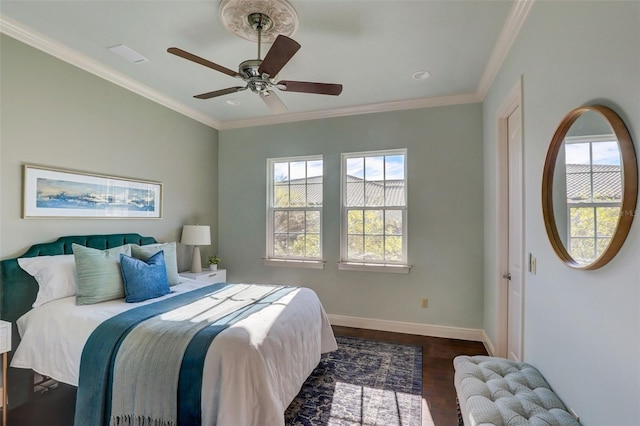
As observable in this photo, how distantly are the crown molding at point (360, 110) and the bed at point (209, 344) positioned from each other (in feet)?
7.94

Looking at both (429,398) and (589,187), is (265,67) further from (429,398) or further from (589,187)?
(429,398)

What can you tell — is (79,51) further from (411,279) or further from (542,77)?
(411,279)

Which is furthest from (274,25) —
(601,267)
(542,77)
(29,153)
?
(601,267)

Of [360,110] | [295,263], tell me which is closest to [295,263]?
[295,263]

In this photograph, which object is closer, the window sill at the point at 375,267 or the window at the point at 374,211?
the window sill at the point at 375,267

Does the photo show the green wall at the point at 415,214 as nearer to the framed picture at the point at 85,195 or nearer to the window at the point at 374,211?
the window at the point at 374,211

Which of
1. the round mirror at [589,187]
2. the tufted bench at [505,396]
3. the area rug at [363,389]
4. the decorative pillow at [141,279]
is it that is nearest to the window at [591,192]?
the round mirror at [589,187]

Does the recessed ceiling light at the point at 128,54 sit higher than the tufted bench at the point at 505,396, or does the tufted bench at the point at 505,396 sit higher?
the recessed ceiling light at the point at 128,54

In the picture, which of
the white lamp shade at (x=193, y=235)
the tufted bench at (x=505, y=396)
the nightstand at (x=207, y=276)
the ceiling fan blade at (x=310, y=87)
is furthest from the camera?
the white lamp shade at (x=193, y=235)

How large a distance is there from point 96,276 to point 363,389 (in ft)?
7.52

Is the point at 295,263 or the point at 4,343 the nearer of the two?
the point at 4,343

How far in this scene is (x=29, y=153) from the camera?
2.42 metres

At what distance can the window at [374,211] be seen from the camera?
379cm

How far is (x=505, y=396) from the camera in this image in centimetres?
145
